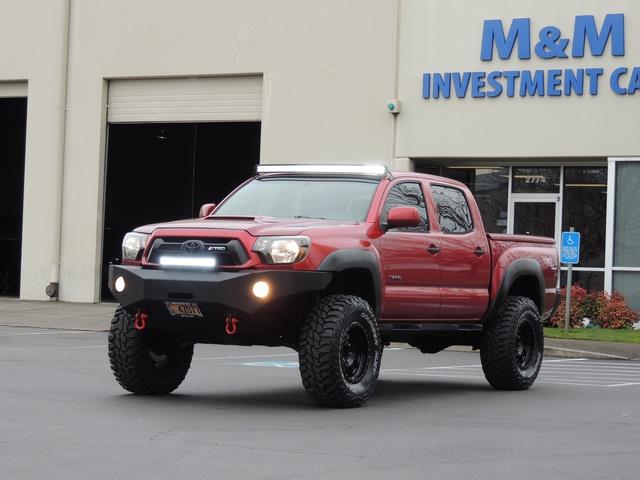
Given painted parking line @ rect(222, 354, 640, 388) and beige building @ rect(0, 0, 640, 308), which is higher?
beige building @ rect(0, 0, 640, 308)

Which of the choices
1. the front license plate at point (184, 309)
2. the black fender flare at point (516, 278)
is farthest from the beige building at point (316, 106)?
the front license plate at point (184, 309)

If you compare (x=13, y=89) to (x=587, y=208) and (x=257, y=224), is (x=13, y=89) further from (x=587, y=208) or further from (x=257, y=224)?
(x=257, y=224)

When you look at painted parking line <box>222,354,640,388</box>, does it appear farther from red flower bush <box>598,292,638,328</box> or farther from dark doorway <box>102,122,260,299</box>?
dark doorway <box>102,122,260,299</box>

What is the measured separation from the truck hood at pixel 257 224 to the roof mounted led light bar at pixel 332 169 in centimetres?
67

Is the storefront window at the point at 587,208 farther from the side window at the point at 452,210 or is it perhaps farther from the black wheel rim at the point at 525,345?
the side window at the point at 452,210

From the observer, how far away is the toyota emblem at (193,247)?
1053cm

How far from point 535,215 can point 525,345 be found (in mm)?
13878

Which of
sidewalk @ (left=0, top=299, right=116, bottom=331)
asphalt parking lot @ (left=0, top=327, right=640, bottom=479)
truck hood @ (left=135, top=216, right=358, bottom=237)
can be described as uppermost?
truck hood @ (left=135, top=216, right=358, bottom=237)

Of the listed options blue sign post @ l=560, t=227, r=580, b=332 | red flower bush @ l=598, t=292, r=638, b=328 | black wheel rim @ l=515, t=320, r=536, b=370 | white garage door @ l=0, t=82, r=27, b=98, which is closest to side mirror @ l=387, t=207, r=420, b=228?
black wheel rim @ l=515, t=320, r=536, b=370

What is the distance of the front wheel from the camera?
10.3 m

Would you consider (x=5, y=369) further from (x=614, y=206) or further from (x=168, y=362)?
(x=614, y=206)

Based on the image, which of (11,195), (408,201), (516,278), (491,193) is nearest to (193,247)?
(408,201)

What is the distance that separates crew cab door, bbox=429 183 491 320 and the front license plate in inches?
106

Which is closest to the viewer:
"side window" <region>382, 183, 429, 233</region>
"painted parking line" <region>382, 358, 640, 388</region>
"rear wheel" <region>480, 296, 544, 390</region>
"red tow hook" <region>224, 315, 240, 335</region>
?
"red tow hook" <region>224, 315, 240, 335</region>
